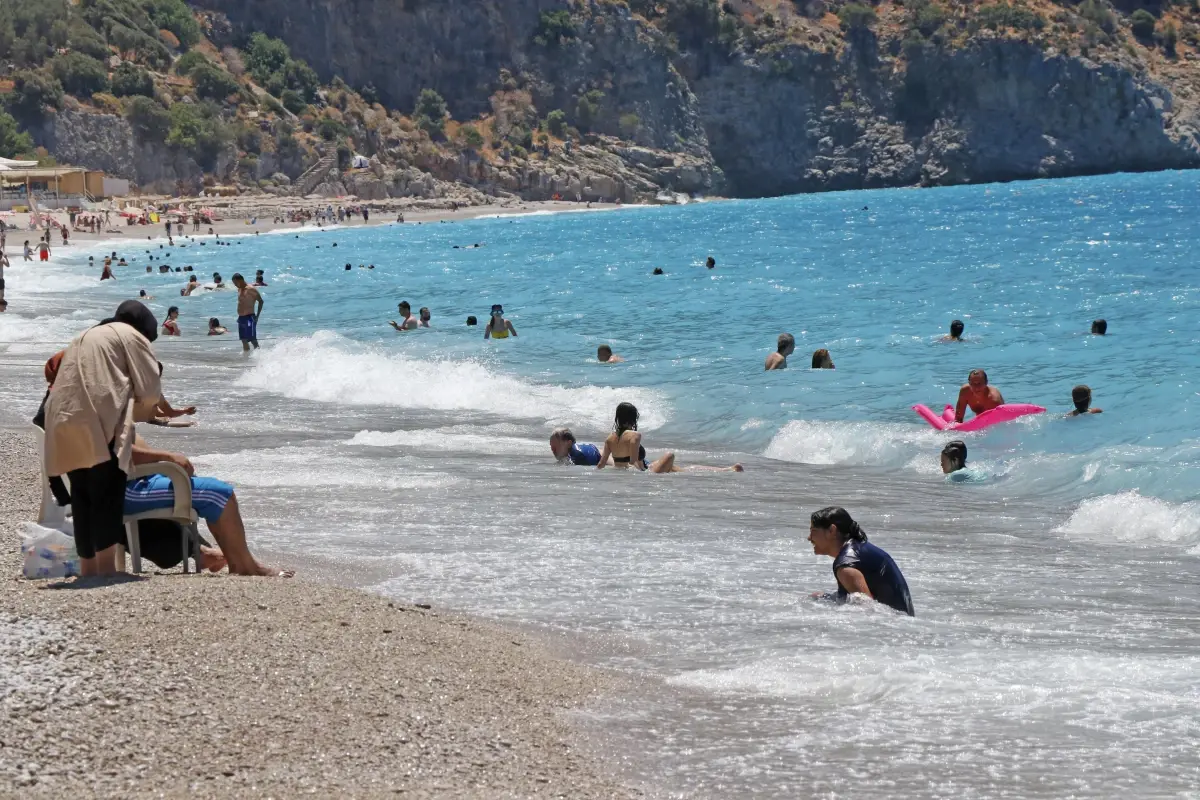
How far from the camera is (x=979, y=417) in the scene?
595 inches

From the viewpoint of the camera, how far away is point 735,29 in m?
141

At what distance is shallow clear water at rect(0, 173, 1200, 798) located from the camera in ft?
18.7

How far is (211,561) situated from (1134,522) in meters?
6.22

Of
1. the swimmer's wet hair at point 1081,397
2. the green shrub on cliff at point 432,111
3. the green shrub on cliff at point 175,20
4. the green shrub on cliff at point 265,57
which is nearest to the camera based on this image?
the swimmer's wet hair at point 1081,397

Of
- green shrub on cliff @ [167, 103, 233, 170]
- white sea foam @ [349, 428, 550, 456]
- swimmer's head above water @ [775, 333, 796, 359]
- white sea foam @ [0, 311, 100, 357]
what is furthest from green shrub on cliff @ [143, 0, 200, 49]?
white sea foam @ [349, 428, 550, 456]

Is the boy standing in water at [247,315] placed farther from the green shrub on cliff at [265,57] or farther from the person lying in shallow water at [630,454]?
the green shrub on cliff at [265,57]

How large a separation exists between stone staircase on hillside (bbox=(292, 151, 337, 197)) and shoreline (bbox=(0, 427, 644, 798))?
105 meters

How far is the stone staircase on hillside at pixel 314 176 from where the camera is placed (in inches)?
4289

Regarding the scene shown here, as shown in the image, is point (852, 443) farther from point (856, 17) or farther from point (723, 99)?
point (856, 17)

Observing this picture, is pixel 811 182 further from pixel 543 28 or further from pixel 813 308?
pixel 813 308

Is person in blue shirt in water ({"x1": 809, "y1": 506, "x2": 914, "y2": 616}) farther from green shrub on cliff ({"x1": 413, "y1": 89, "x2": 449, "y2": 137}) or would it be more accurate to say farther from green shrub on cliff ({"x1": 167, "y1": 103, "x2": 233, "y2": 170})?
green shrub on cliff ({"x1": 413, "y1": 89, "x2": 449, "y2": 137})

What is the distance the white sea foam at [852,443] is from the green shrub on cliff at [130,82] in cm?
10402

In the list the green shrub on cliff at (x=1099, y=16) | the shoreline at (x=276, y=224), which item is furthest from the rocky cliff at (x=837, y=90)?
the shoreline at (x=276, y=224)

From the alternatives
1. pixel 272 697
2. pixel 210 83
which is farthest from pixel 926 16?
pixel 272 697
